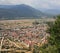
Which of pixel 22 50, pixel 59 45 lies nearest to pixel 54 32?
pixel 59 45

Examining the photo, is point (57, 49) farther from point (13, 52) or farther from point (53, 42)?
point (13, 52)

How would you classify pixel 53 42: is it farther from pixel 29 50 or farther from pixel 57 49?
pixel 29 50

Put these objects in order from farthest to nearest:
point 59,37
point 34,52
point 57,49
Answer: point 34,52
point 59,37
point 57,49

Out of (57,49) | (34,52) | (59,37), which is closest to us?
(57,49)

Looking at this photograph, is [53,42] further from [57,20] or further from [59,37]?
[57,20]

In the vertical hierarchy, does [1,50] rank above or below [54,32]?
below

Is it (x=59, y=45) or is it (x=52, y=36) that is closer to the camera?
(x=59, y=45)

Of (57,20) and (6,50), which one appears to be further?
(6,50)

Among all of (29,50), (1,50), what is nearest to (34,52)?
(29,50)

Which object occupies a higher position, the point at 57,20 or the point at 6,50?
the point at 57,20
